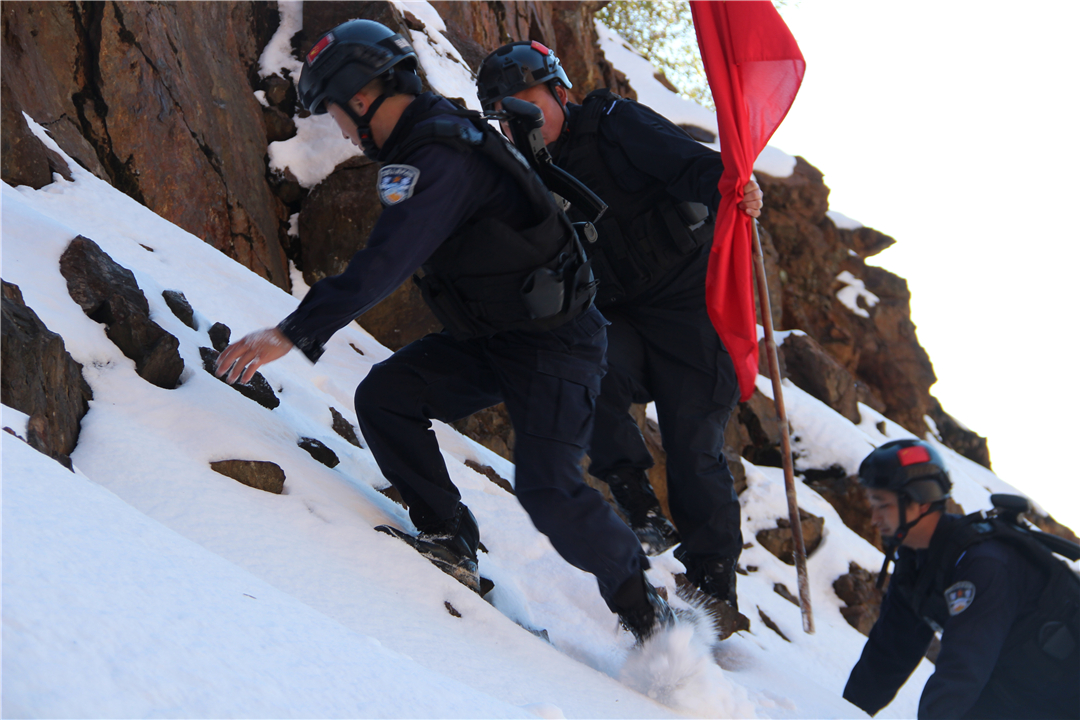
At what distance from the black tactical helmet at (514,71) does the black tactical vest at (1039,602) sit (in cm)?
223

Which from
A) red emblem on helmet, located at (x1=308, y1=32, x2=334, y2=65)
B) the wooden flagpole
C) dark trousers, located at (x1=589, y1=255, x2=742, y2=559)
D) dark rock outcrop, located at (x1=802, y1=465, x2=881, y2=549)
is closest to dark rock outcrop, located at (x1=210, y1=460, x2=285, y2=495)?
red emblem on helmet, located at (x1=308, y1=32, x2=334, y2=65)

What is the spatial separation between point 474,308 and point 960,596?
1.79 metres

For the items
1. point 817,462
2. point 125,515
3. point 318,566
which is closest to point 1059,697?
point 318,566

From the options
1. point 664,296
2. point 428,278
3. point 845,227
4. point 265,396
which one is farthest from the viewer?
point 845,227

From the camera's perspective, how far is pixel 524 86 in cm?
317

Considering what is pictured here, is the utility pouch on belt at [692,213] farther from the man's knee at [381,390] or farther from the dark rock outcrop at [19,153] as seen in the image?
the dark rock outcrop at [19,153]

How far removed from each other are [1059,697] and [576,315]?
6.33 ft

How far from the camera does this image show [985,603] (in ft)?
8.38

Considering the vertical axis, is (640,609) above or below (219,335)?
above

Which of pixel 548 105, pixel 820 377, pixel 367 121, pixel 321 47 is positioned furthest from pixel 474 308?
pixel 820 377

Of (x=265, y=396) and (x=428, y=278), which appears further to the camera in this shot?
(x=265, y=396)

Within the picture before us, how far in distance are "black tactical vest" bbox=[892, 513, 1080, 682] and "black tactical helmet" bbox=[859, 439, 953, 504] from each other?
0.12 metres

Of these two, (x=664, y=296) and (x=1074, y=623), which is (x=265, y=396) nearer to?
(x=664, y=296)

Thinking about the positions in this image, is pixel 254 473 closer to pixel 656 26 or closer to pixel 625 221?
pixel 625 221
